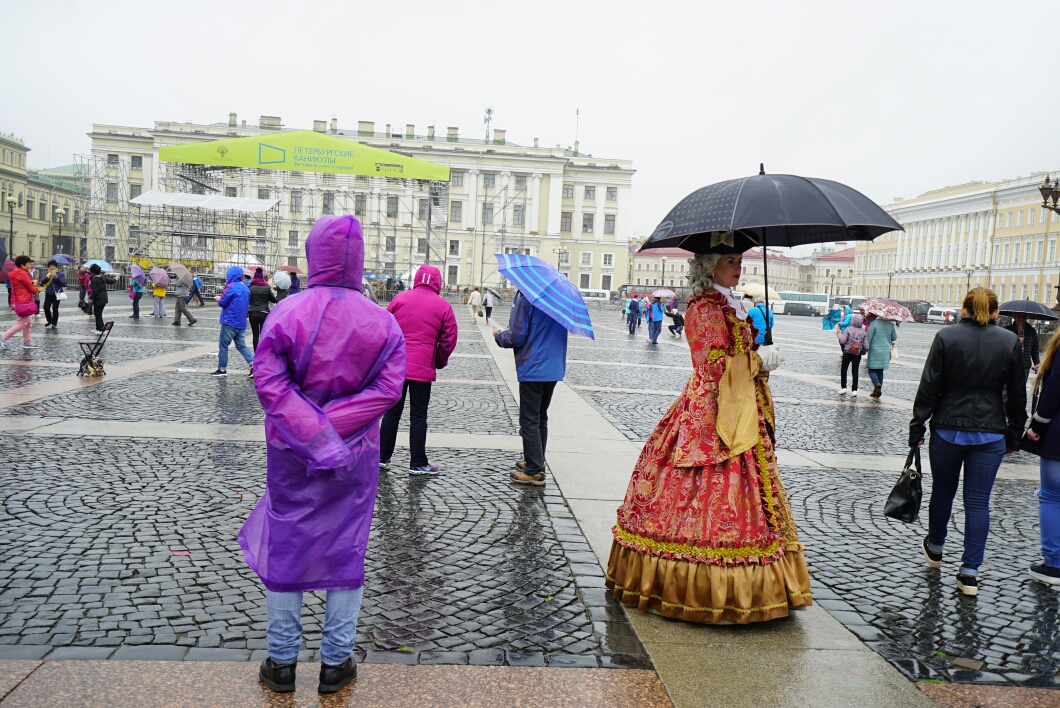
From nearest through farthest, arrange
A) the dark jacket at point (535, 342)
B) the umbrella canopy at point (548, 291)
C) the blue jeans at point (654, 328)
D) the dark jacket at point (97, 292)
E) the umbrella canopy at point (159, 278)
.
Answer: the umbrella canopy at point (548, 291), the dark jacket at point (535, 342), the dark jacket at point (97, 292), the umbrella canopy at point (159, 278), the blue jeans at point (654, 328)

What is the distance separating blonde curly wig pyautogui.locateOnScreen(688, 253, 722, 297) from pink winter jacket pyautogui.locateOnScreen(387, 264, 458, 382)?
254 cm

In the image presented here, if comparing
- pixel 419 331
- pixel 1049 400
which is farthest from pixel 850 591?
pixel 419 331

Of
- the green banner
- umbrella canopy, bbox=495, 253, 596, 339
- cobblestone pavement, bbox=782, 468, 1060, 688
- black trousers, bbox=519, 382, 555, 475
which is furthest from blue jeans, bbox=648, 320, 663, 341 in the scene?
umbrella canopy, bbox=495, 253, 596, 339

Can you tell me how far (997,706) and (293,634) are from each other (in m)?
2.55

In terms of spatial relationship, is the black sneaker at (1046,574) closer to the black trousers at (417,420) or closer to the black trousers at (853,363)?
the black trousers at (417,420)

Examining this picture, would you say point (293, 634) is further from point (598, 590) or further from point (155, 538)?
point (155, 538)

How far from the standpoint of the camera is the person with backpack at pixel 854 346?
1235 centimetres

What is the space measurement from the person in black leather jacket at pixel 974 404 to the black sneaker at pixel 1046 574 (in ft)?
1.59

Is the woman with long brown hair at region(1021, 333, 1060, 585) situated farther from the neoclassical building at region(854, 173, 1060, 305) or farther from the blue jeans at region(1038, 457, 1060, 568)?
the neoclassical building at region(854, 173, 1060, 305)

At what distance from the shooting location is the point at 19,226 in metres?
73.9

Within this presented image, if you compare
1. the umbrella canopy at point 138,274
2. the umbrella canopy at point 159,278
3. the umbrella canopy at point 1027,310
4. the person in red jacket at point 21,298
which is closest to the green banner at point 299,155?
the umbrella canopy at point 159,278

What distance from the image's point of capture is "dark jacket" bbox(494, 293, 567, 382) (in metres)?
5.91

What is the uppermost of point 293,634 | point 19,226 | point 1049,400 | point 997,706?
point 19,226

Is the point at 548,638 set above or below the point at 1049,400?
below
